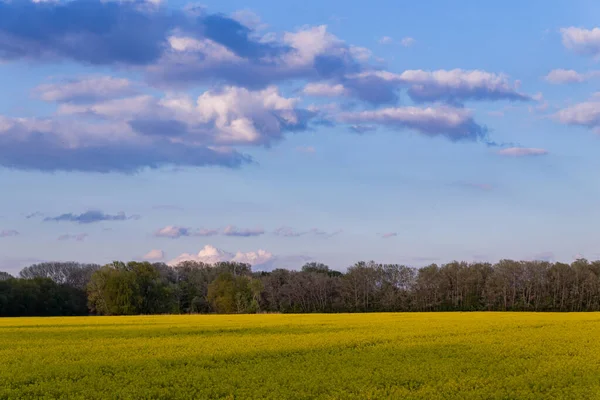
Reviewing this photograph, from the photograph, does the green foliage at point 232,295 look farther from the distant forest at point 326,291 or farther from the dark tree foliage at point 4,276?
the dark tree foliage at point 4,276

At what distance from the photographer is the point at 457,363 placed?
23.7m

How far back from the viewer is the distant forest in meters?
110

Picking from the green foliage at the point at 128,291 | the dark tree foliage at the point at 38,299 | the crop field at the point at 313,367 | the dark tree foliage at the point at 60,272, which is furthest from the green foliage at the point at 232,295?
the crop field at the point at 313,367

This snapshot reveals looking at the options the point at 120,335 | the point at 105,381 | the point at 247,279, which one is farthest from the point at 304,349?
the point at 247,279

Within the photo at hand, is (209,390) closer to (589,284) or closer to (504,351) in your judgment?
(504,351)

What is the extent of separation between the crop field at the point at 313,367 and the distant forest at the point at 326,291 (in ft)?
254

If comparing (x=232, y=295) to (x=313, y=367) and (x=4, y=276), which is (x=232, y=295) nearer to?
(x=4, y=276)

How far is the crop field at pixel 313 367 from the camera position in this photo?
18250 mm

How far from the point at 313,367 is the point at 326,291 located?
11712 cm

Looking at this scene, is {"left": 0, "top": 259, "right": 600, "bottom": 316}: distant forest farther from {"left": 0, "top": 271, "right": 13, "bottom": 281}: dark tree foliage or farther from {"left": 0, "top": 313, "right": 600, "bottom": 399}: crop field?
{"left": 0, "top": 313, "right": 600, "bottom": 399}: crop field

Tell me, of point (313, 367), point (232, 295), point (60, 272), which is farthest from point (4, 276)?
point (313, 367)

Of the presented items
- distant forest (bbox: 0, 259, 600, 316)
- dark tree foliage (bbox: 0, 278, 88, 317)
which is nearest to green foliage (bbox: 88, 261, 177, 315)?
distant forest (bbox: 0, 259, 600, 316)

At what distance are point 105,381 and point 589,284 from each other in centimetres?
12155

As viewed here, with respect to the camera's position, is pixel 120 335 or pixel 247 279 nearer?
pixel 120 335
